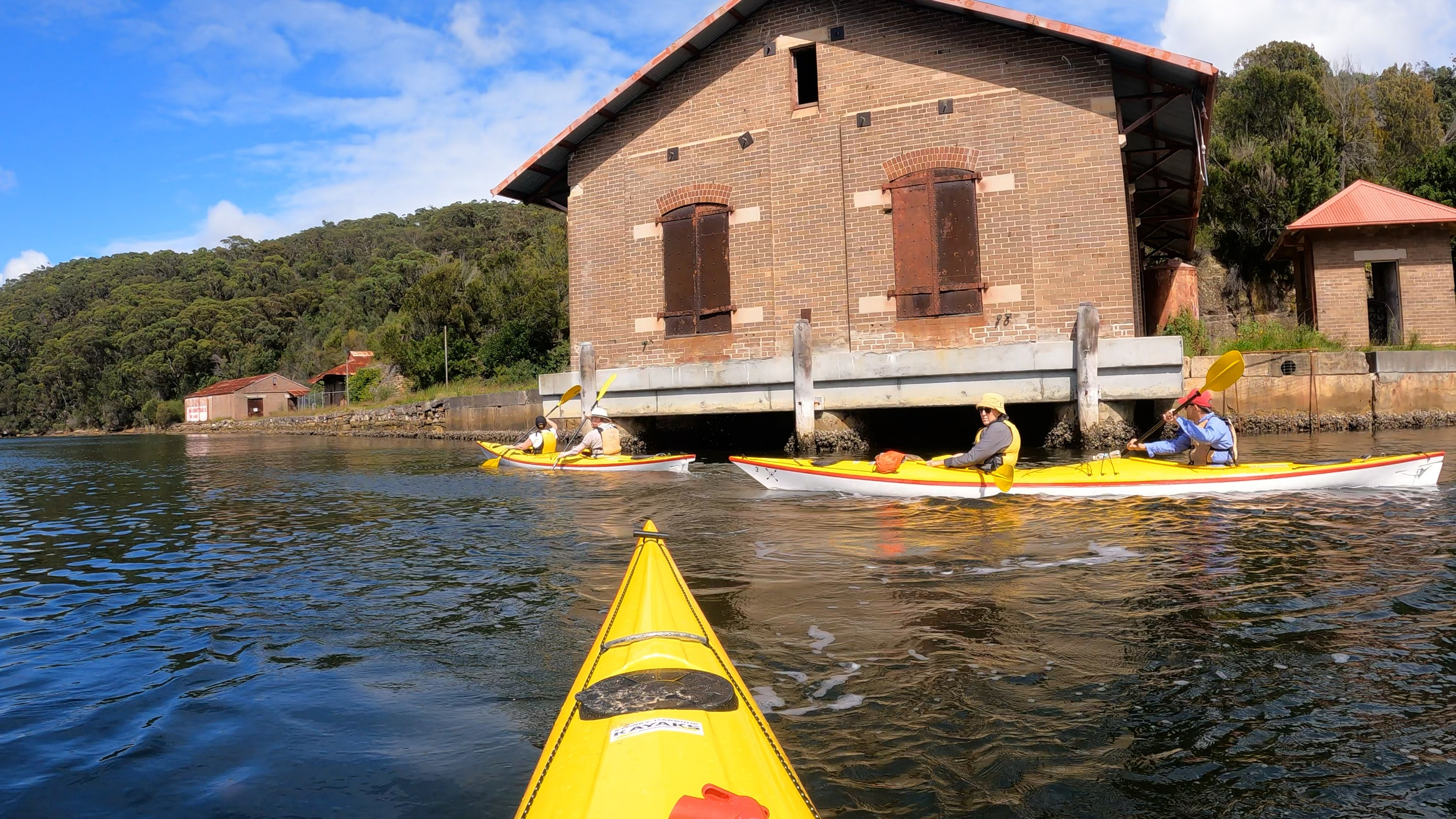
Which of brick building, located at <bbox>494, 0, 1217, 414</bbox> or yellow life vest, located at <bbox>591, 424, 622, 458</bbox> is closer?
brick building, located at <bbox>494, 0, 1217, 414</bbox>

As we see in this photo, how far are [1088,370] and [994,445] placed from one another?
3.95 meters

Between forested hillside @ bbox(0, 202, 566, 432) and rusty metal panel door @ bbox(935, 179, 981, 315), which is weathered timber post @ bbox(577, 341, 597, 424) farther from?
forested hillside @ bbox(0, 202, 566, 432)

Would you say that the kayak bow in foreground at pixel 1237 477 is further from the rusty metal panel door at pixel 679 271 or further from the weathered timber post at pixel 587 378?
the weathered timber post at pixel 587 378

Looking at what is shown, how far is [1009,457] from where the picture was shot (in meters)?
9.04

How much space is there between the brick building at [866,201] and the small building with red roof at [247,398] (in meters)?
50.7

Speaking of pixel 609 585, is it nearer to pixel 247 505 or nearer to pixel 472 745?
pixel 472 745

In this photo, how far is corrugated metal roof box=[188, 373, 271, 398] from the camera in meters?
61.0

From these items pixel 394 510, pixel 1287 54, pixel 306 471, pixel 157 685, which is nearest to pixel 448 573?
pixel 157 685

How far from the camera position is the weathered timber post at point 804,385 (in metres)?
13.6

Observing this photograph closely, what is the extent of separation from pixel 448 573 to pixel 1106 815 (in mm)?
5365

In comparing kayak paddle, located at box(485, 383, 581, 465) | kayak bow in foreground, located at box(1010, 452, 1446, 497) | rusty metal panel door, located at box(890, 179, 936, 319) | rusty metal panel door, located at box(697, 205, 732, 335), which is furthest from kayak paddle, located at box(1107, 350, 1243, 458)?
kayak paddle, located at box(485, 383, 581, 465)

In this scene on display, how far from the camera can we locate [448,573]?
694 cm

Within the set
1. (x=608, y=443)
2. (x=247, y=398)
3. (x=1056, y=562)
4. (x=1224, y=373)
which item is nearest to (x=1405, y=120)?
(x=1224, y=373)

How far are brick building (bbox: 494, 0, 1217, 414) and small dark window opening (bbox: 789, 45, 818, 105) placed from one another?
40 mm
